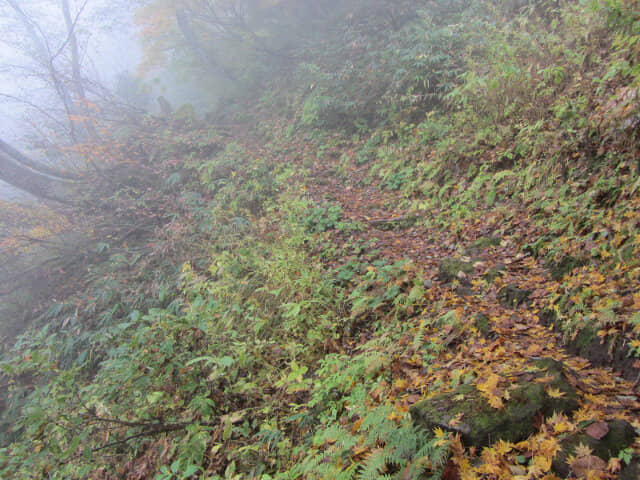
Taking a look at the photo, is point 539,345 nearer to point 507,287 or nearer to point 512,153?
point 507,287

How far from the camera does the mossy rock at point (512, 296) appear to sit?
3.67 metres

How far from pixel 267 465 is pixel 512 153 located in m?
5.70

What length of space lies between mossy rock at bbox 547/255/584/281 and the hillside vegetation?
1.5 inches

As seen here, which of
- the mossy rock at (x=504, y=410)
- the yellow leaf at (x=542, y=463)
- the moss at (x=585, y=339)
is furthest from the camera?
the moss at (x=585, y=339)

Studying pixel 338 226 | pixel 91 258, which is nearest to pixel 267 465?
pixel 338 226

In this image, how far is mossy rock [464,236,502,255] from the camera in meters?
4.78

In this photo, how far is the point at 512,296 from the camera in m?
3.75

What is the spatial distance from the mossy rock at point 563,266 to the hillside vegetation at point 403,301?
0.12 ft

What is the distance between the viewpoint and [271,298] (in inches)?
213

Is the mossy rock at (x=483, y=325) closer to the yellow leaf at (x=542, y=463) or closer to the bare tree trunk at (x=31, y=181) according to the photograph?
the yellow leaf at (x=542, y=463)

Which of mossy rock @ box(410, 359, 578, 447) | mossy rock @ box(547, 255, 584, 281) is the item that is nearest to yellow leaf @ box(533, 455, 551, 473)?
mossy rock @ box(410, 359, 578, 447)

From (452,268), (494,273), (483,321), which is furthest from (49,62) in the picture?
(483,321)

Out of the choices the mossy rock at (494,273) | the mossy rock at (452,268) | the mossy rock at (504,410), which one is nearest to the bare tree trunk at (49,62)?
the mossy rock at (452,268)

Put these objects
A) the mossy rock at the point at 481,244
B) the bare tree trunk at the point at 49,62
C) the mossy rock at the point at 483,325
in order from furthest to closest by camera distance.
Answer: the bare tree trunk at the point at 49,62
the mossy rock at the point at 481,244
the mossy rock at the point at 483,325
